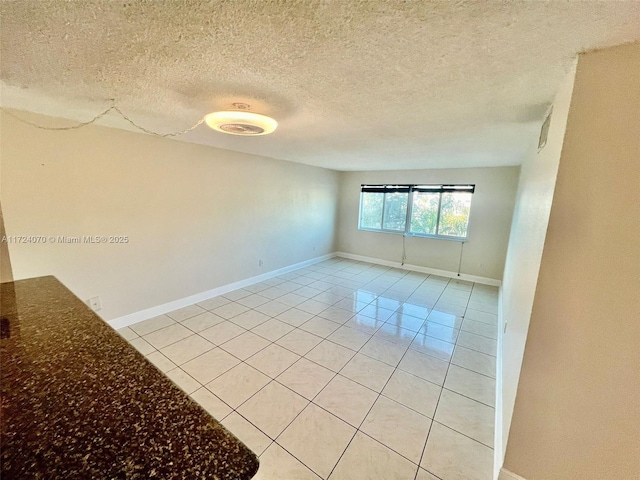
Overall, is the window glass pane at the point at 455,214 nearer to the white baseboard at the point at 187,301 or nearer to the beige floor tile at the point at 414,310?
the beige floor tile at the point at 414,310

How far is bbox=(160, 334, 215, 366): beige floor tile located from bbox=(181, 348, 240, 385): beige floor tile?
7 cm

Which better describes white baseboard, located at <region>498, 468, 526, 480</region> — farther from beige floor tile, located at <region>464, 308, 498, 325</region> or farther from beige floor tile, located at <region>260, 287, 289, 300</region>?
beige floor tile, located at <region>260, 287, 289, 300</region>

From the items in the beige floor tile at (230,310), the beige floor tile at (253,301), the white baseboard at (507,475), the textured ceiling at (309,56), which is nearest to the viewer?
the textured ceiling at (309,56)

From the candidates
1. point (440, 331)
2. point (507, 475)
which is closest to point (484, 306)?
point (440, 331)

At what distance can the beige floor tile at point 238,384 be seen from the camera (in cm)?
189

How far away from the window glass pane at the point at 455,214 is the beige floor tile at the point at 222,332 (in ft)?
13.7

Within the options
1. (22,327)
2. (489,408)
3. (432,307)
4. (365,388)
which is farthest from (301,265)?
(22,327)

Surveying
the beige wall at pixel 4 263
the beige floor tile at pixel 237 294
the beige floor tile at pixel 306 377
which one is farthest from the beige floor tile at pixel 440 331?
the beige wall at pixel 4 263

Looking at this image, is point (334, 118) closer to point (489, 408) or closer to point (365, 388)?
point (365, 388)

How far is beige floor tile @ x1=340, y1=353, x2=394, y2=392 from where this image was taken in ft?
6.84

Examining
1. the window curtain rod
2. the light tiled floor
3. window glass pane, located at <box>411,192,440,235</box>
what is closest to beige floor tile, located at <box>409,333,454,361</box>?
the light tiled floor

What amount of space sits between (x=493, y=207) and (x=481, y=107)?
133 inches

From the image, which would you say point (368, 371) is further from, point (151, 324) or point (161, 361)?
point (151, 324)

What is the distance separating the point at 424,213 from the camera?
5168 mm
